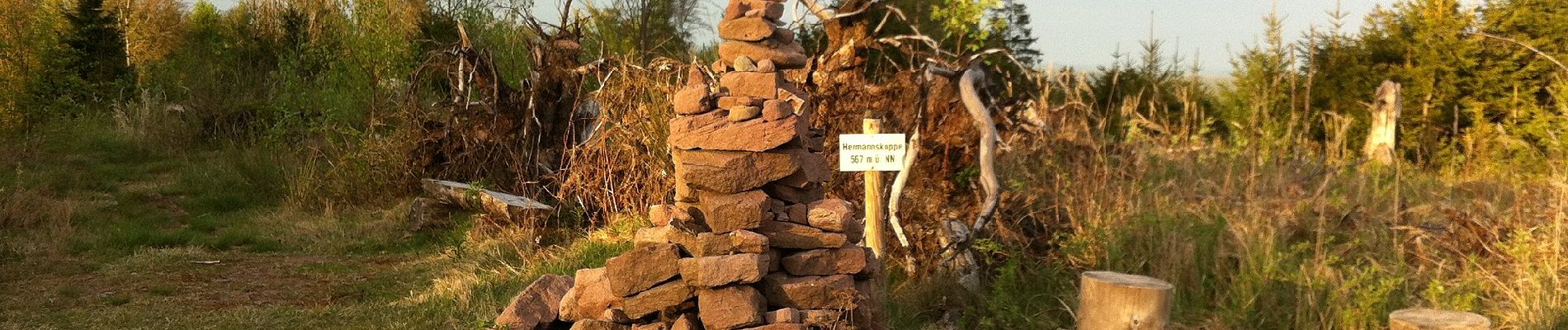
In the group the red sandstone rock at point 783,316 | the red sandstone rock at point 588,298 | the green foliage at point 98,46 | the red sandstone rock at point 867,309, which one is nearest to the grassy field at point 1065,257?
the red sandstone rock at point 867,309

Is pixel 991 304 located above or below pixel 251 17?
below

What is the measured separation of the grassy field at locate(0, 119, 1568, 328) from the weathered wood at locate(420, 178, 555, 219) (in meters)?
0.23

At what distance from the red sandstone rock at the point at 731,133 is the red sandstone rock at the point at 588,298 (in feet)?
2.22

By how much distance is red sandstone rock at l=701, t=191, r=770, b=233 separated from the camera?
455 centimetres

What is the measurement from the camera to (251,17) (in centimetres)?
2458

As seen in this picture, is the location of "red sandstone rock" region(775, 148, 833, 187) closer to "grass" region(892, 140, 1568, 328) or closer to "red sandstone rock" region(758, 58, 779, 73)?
"red sandstone rock" region(758, 58, 779, 73)

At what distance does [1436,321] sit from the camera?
438 cm

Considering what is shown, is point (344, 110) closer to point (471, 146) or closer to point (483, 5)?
point (471, 146)

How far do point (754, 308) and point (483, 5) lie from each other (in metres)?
14.5

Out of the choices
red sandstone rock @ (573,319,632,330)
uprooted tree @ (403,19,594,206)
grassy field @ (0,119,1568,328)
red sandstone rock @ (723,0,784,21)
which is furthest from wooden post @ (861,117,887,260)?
uprooted tree @ (403,19,594,206)

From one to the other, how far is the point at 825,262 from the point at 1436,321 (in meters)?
2.29

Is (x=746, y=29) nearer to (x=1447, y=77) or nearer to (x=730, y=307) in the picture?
(x=730, y=307)

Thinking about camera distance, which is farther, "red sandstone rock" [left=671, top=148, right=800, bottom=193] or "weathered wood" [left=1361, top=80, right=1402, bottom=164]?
"weathered wood" [left=1361, top=80, right=1402, bottom=164]

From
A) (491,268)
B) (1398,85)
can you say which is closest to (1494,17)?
(1398,85)
